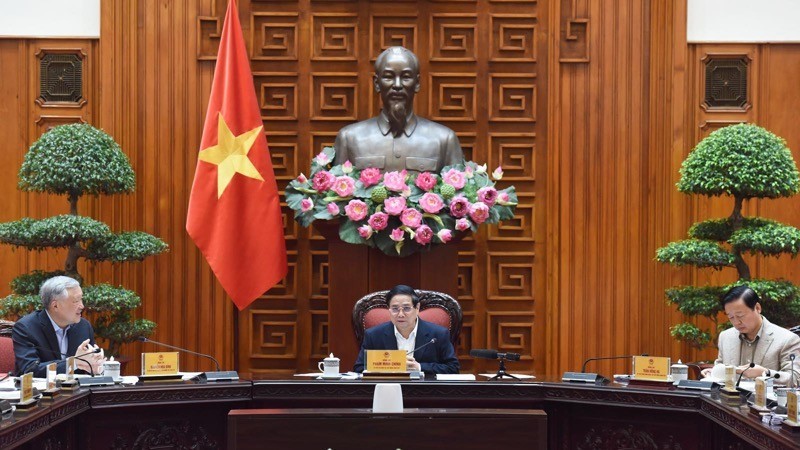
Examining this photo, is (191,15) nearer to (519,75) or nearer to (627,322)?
(519,75)

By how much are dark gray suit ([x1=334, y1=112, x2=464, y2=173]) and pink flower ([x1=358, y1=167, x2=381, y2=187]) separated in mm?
288

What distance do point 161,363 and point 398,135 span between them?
2181mm

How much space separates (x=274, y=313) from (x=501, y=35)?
230cm

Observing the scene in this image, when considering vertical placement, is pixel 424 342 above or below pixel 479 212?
below

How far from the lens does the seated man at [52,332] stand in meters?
4.25

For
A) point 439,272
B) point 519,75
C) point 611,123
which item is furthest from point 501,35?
point 439,272

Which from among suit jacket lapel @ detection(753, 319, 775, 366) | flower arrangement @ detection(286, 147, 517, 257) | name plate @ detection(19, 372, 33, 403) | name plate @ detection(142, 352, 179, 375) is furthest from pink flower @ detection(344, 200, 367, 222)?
name plate @ detection(19, 372, 33, 403)

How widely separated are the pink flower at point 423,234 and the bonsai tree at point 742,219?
4.17ft

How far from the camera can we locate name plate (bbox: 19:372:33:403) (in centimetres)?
331

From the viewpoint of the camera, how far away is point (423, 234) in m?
5.26

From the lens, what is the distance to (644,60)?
6410 mm

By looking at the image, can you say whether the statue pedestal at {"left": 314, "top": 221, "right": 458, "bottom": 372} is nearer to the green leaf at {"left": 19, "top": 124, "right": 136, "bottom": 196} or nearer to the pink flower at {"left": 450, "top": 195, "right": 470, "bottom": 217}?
the pink flower at {"left": 450, "top": 195, "right": 470, "bottom": 217}

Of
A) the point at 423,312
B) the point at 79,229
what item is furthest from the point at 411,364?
the point at 79,229

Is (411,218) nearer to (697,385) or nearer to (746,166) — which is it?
(746,166)
